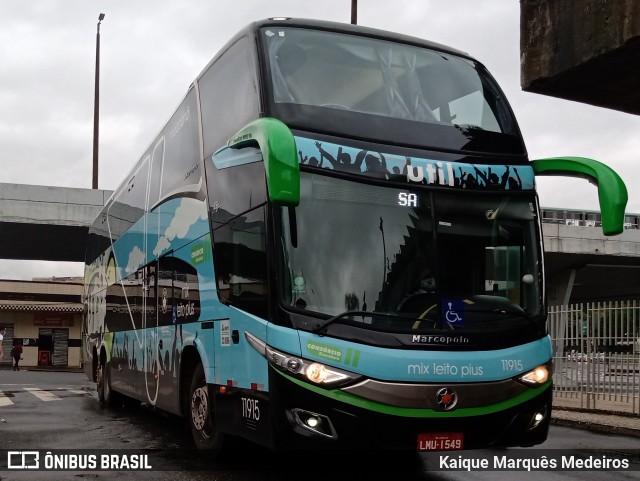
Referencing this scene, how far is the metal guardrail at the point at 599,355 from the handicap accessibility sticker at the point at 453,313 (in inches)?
304

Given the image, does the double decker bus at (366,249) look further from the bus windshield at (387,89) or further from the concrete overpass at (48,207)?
the concrete overpass at (48,207)

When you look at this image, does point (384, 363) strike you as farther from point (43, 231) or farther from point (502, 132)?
point (43, 231)

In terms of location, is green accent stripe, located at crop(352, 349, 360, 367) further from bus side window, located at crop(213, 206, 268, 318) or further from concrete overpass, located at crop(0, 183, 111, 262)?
concrete overpass, located at crop(0, 183, 111, 262)

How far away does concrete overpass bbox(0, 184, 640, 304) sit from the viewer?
2912cm

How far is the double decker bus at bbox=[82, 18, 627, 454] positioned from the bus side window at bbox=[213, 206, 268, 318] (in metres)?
0.03

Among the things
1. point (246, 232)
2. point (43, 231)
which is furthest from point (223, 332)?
point (43, 231)

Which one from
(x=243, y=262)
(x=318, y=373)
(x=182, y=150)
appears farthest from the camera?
(x=182, y=150)

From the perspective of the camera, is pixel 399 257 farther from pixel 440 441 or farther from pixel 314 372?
pixel 440 441

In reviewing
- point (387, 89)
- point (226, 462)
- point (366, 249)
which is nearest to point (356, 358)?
point (366, 249)

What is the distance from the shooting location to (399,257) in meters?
6.54

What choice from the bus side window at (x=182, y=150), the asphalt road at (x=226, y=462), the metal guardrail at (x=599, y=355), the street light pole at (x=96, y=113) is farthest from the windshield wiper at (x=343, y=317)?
the street light pole at (x=96, y=113)

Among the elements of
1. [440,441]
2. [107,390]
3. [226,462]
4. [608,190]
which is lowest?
[107,390]

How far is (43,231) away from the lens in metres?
32.2

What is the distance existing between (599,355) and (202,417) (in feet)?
28.9
